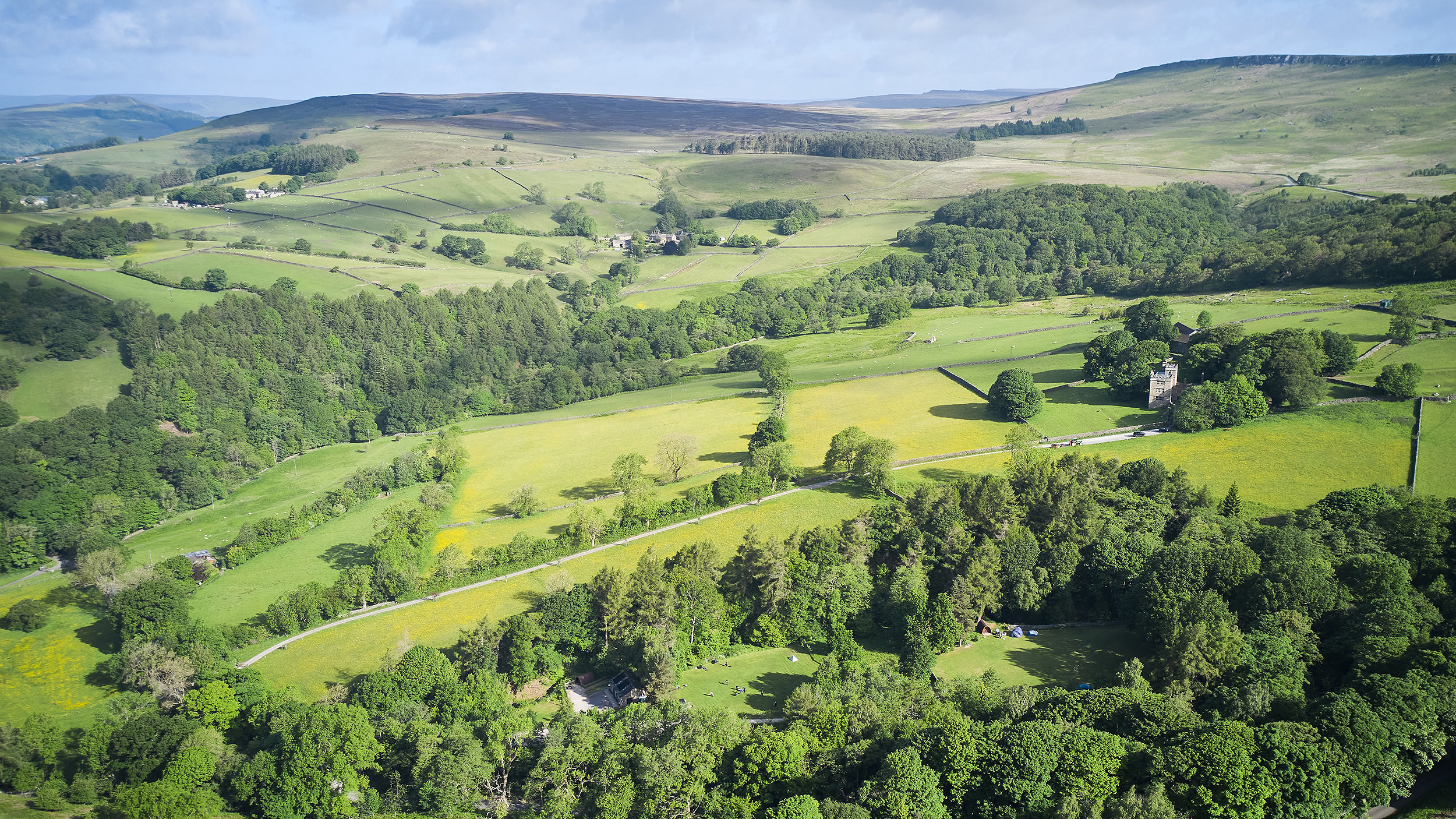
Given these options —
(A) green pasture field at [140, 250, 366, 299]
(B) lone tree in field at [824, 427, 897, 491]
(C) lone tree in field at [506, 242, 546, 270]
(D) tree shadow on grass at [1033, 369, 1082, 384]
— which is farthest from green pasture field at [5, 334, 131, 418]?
(D) tree shadow on grass at [1033, 369, 1082, 384]

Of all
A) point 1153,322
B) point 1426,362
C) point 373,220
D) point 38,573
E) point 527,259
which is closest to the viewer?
point 38,573

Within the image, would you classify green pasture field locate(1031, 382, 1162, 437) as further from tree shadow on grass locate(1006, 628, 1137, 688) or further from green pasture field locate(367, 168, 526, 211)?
green pasture field locate(367, 168, 526, 211)

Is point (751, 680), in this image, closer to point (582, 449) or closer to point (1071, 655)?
point (1071, 655)

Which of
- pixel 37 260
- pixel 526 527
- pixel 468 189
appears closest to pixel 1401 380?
pixel 526 527

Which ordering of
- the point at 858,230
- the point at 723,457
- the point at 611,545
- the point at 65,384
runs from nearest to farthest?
the point at 611,545 < the point at 723,457 < the point at 65,384 < the point at 858,230

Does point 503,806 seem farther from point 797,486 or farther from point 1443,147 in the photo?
point 1443,147
